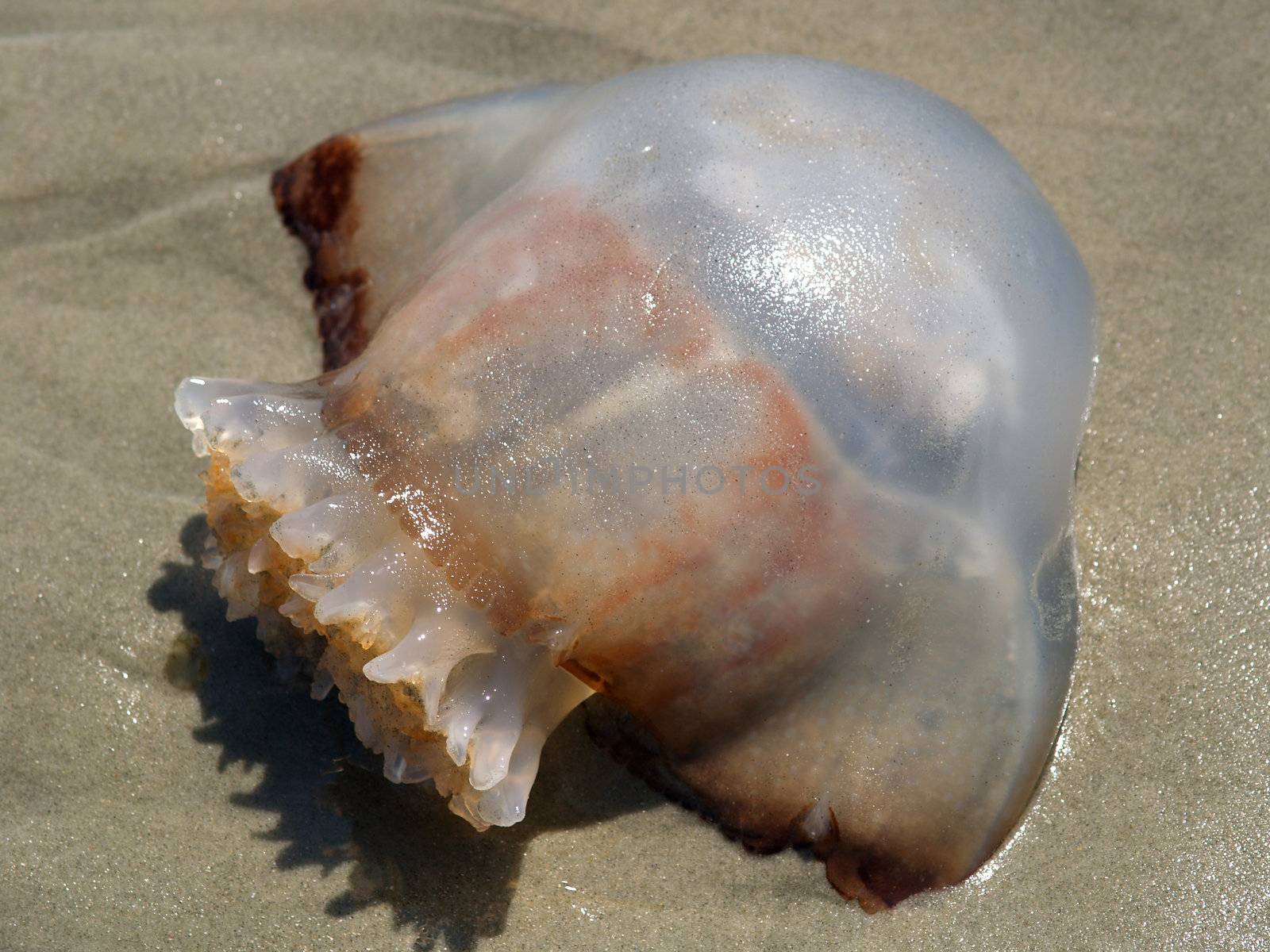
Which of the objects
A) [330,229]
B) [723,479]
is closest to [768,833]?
[723,479]

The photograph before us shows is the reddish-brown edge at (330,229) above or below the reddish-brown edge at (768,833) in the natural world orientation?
above

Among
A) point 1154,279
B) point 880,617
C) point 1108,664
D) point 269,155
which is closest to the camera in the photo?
point 880,617

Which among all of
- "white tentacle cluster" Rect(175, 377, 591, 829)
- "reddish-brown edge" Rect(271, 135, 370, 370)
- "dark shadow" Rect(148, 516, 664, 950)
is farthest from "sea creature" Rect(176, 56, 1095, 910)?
"reddish-brown edge" Rect(271, 135, 370, 370)

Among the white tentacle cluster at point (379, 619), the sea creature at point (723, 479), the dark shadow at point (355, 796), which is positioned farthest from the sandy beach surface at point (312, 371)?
the white tentacle cluster at point (379, 619)

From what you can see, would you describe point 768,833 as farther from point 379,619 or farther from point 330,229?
point 330,229

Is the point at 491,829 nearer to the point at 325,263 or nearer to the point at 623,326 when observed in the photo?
the point at 623,326

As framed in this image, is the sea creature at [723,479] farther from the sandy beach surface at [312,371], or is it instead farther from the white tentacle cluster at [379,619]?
the sandy beach surface at [312,371]

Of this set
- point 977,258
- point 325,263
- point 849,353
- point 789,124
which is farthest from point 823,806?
point 325,263
